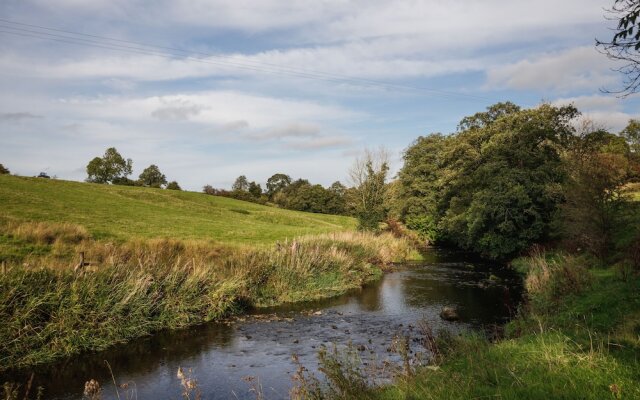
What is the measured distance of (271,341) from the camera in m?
15.9

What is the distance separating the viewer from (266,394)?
11.1 metres

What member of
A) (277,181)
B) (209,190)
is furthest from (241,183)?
(209,190)

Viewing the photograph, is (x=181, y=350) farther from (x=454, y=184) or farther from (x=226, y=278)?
(x=454, y=184)

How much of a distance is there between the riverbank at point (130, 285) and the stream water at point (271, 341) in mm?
830

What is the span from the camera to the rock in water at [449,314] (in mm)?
19016

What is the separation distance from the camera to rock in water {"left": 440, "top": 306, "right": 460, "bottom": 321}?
19.0 m

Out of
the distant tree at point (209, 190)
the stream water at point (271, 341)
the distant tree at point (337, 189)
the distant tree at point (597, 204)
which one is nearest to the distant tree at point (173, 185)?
the distant tree at point (209, 190)

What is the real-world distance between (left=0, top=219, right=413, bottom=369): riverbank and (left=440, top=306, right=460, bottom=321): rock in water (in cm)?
724

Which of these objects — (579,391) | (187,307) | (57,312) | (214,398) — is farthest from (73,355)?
(579,391)

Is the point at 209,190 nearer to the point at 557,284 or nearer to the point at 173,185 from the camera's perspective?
the point at 173,185

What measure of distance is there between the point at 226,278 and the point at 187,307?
110 inches

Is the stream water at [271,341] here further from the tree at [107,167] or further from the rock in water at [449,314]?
the tree at [107,167]

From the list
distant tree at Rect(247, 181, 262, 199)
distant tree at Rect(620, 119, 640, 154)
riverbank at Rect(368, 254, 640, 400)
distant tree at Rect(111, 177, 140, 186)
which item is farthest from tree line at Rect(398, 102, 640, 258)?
distant tree at Rect(247, 181, 262, 199)

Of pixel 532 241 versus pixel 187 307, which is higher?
pixel 532 241
